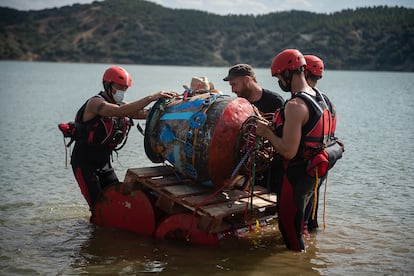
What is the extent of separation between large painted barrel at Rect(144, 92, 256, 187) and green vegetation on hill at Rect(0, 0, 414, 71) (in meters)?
89.4

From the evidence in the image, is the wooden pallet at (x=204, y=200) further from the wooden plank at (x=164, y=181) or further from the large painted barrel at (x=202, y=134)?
the large painted barrel at (x=202, y=134)

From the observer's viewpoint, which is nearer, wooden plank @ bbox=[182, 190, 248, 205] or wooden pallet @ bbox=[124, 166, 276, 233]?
wooden pallet @ bbox=[124, 166, 276, 233]

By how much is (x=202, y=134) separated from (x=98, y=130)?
1.76 m

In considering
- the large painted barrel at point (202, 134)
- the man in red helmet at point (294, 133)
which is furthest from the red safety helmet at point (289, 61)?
the large painted barrel at point (202, 134)

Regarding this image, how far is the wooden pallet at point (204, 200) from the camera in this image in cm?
546

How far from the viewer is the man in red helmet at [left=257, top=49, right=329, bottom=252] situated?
194 inches

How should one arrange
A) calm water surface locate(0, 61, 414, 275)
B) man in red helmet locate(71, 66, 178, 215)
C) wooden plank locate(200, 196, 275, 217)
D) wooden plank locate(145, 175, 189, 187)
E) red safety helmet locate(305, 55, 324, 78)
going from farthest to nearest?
man in red helmet locate(71, 66, 178, 215)
red safety helmet locate(305, 55, 324, 78)
wooden plank locate(145, 175, 189, 187)
calm water surface locate(0, 61, 414, 275)
wooden plank locate(200, 196, 275, 217)

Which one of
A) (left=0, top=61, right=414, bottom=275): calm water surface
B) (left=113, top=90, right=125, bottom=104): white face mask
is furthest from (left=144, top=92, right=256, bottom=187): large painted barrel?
(left=0, top=61, right=414, bottom=275): calm water surface

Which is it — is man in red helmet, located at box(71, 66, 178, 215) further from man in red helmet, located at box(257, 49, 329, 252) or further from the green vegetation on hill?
the green vegetation on hill

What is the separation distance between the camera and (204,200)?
554 centimetres

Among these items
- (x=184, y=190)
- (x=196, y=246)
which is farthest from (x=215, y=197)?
(x=196, y=246)

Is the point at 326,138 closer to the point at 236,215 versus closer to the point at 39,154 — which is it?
the point at 236,215

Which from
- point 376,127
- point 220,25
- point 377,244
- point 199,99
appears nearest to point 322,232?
point 377,244

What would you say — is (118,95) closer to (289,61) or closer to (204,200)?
(204,200)
